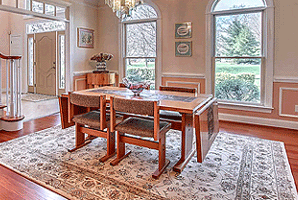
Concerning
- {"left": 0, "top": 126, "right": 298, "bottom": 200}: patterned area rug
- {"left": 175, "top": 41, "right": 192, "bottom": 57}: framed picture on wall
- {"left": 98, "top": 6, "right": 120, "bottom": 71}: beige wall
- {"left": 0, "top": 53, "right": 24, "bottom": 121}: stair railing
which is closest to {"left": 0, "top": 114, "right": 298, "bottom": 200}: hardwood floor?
{"left": 0, "top": 126, "right": 298, "bottom": 200}: patterned area rug

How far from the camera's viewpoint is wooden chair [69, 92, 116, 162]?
243 cm

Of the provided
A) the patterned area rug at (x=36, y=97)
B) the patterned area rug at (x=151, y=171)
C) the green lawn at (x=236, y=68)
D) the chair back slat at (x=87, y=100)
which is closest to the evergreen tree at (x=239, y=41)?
the green lawn at (x=236, y=68)

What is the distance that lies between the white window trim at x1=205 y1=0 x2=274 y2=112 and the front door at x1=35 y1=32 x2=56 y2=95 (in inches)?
193

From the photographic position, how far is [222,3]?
431 centimetres

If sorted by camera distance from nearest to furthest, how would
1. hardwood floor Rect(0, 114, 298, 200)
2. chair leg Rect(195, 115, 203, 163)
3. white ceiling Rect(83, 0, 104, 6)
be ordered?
hardwood floor Rect(0, 114, 298, 200), chair leg Rect(195, 115, 203, 163), white ceiling Rect(83, 0, 104, 6)

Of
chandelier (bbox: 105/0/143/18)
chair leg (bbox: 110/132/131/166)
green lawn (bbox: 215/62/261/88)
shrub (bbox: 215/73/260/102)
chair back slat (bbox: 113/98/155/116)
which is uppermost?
chandelier (bbox: 105/0/143/18)

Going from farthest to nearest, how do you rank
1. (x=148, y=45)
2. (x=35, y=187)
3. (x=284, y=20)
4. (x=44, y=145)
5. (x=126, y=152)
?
(x=148, y=45) < (x=284, y=20) < (x=44, y=145) < (x=126, y=152) < (x=35, y=187)

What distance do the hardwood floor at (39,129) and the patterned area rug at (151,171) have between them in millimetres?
74

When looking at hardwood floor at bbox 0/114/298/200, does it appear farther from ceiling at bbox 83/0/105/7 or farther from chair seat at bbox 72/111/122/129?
ceiling at bbox 83/0/105/7

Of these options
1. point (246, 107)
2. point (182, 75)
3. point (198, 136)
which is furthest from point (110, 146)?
point (246, 107)

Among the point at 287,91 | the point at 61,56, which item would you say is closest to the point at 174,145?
the point at 287,91

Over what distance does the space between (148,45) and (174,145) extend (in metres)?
2.82

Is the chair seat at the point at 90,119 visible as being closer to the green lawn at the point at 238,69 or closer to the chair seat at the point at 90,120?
the chair seat at the point at 90,120

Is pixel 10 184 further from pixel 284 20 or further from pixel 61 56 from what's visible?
pixel 61 56
